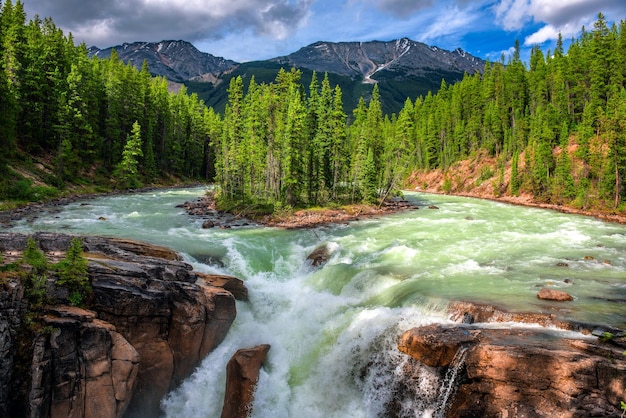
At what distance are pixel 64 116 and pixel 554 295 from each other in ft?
198

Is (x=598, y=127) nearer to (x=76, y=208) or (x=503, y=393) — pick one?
(x=503, y=393)

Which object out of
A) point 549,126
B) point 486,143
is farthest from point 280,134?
point 486,143

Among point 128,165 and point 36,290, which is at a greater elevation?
point 128,165

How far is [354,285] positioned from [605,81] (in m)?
72.1

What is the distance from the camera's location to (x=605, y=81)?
63.9m

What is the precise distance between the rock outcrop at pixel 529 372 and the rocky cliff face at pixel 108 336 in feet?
30.5

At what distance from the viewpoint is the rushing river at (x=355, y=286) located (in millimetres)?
13711

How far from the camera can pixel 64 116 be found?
5091 centimetres

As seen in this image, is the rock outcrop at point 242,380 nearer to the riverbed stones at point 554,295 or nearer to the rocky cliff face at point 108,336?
the rocky cliff face at point 108,336

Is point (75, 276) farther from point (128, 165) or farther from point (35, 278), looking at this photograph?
point (128, 165)

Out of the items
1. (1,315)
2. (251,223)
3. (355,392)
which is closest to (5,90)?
(251,223)

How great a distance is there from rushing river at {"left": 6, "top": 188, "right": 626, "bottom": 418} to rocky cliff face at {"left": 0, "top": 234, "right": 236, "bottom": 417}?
1.26 meters

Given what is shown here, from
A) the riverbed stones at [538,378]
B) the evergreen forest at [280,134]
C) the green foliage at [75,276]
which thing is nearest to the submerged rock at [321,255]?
the riverbed stones at [538,378]

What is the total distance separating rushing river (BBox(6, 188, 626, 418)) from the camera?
45.0ft
